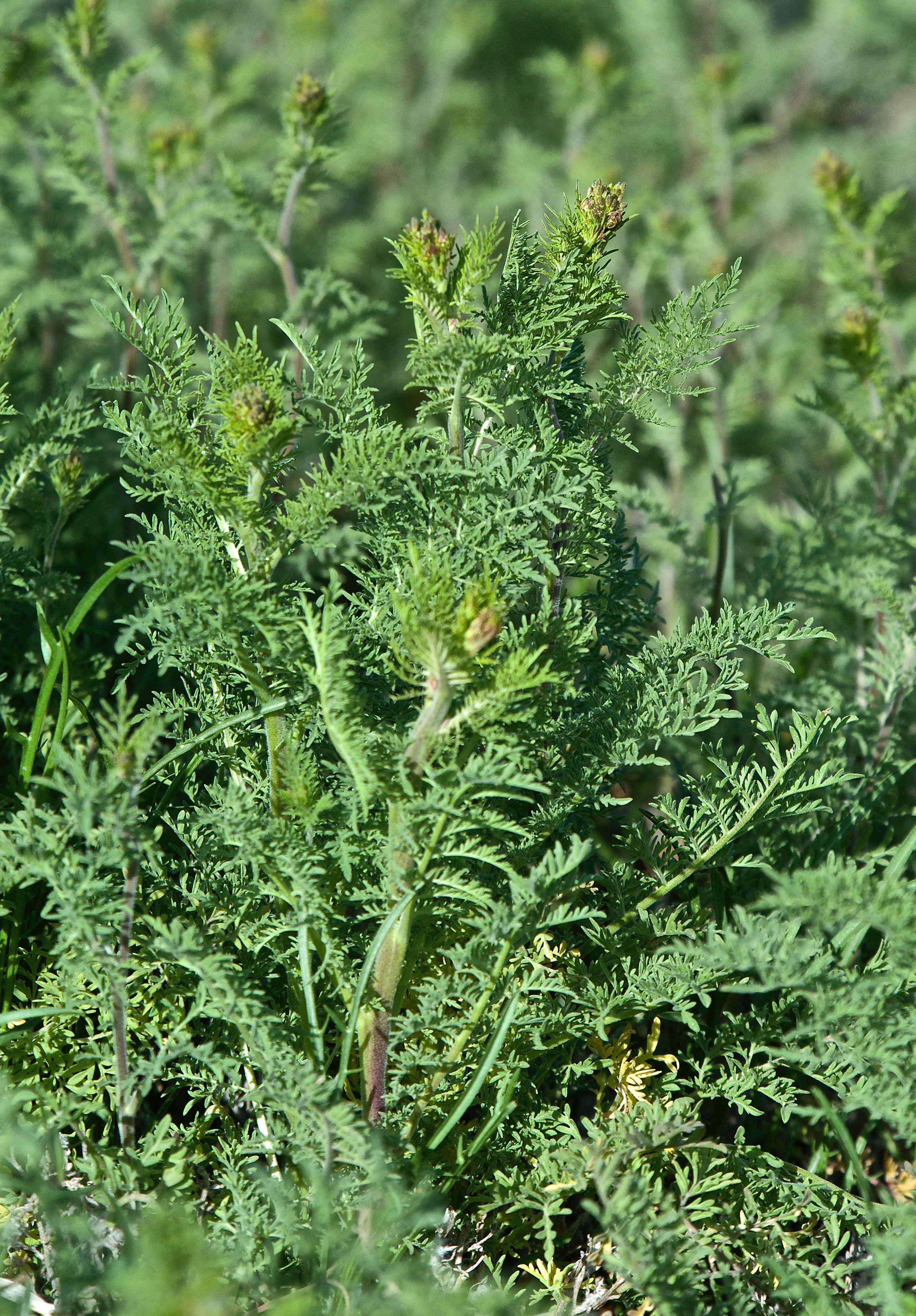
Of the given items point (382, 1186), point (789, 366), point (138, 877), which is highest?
point (789, 366)

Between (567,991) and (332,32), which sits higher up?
(332,32)

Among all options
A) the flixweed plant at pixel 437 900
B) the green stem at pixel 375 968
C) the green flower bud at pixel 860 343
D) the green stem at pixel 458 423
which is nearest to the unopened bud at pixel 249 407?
the flixweed plant at pixel 437 900

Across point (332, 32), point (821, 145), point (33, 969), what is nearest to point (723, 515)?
point (33, 969)

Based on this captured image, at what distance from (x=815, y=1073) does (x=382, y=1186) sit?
21.4 inches

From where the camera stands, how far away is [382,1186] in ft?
3.34

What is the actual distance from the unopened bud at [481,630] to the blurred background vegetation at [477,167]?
0.62 m

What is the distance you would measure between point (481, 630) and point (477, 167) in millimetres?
3669

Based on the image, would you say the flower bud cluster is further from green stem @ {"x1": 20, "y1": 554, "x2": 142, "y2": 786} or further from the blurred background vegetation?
green stem @ {"x1": 20, "y1": 554, "x2": 142, "y2": 786}

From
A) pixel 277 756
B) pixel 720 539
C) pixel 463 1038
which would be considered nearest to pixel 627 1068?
pixel 463 1038

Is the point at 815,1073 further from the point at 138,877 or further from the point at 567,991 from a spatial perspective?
the point at 138,877

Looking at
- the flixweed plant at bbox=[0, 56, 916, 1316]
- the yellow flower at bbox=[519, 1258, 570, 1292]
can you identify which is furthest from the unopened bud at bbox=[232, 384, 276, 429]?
the yellow flower at bbox=[519, 1258, 570, 1292]

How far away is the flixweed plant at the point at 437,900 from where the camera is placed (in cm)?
108

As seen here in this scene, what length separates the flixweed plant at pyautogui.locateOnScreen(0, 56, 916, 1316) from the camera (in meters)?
1.08

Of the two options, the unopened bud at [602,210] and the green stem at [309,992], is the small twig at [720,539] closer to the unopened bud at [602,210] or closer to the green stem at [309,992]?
the unopened bud at [602,210]
